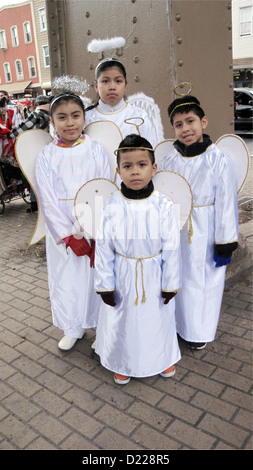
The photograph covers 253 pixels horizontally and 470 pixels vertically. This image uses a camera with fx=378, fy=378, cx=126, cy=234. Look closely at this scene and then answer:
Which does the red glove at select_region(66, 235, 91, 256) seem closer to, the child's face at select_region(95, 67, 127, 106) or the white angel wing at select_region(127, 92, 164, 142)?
the child's face at select_region(95, 67, 127, 106)

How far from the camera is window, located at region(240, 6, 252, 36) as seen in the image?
21.2 meters

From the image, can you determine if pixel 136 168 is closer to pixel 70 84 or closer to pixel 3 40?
pixel 70 84

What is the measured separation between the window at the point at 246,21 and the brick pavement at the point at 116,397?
74.2ft

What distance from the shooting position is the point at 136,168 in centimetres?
219

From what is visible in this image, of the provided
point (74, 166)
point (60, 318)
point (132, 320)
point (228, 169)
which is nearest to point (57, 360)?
point (60, 318)

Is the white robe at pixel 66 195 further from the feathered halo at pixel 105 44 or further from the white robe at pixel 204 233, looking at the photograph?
the feathered halo at pixel 105 44

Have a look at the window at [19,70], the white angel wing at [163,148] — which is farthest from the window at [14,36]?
the white angel wing at [163,148]

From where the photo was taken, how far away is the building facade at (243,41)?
21214mm

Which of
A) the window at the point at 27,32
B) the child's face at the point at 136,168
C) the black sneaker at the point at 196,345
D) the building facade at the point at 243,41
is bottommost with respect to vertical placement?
the black sneaker at the point at 196,345

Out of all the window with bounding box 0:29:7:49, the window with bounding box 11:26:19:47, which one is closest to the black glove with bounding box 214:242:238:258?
the window with bounding box 11:26:19:47

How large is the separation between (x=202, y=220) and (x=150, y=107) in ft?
4.11

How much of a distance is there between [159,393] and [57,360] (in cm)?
85

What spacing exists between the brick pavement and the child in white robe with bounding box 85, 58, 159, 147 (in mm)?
1704

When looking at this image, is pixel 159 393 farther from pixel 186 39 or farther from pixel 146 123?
pixel 186 39
